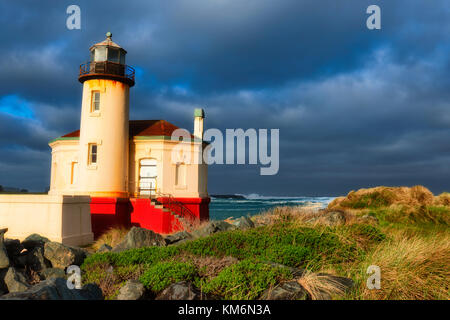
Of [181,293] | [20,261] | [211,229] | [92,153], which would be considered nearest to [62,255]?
[20,261]

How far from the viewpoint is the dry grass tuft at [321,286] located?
22.2 ft

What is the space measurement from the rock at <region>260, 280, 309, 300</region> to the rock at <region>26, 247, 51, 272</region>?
288 inches

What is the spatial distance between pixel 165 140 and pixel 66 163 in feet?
22.1

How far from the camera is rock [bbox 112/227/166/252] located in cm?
1296

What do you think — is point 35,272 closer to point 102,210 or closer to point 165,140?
point 102,210

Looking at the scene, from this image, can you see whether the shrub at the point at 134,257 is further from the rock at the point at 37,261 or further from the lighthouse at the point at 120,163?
the lighthouse at the point at 120,163

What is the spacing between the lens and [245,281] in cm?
714

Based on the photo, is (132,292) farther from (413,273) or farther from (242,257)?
(413,273)

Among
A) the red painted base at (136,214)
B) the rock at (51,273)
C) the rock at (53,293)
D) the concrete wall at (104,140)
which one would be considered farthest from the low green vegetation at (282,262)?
the concrete wall at (104,140)

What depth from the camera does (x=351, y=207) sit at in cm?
2794

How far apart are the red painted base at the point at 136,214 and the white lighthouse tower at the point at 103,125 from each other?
0.61 m

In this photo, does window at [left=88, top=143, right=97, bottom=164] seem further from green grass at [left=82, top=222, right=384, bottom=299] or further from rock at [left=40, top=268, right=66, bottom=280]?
rock at [left=40, top=268, right=66, bottom=280]

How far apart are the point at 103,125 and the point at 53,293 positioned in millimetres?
16957
